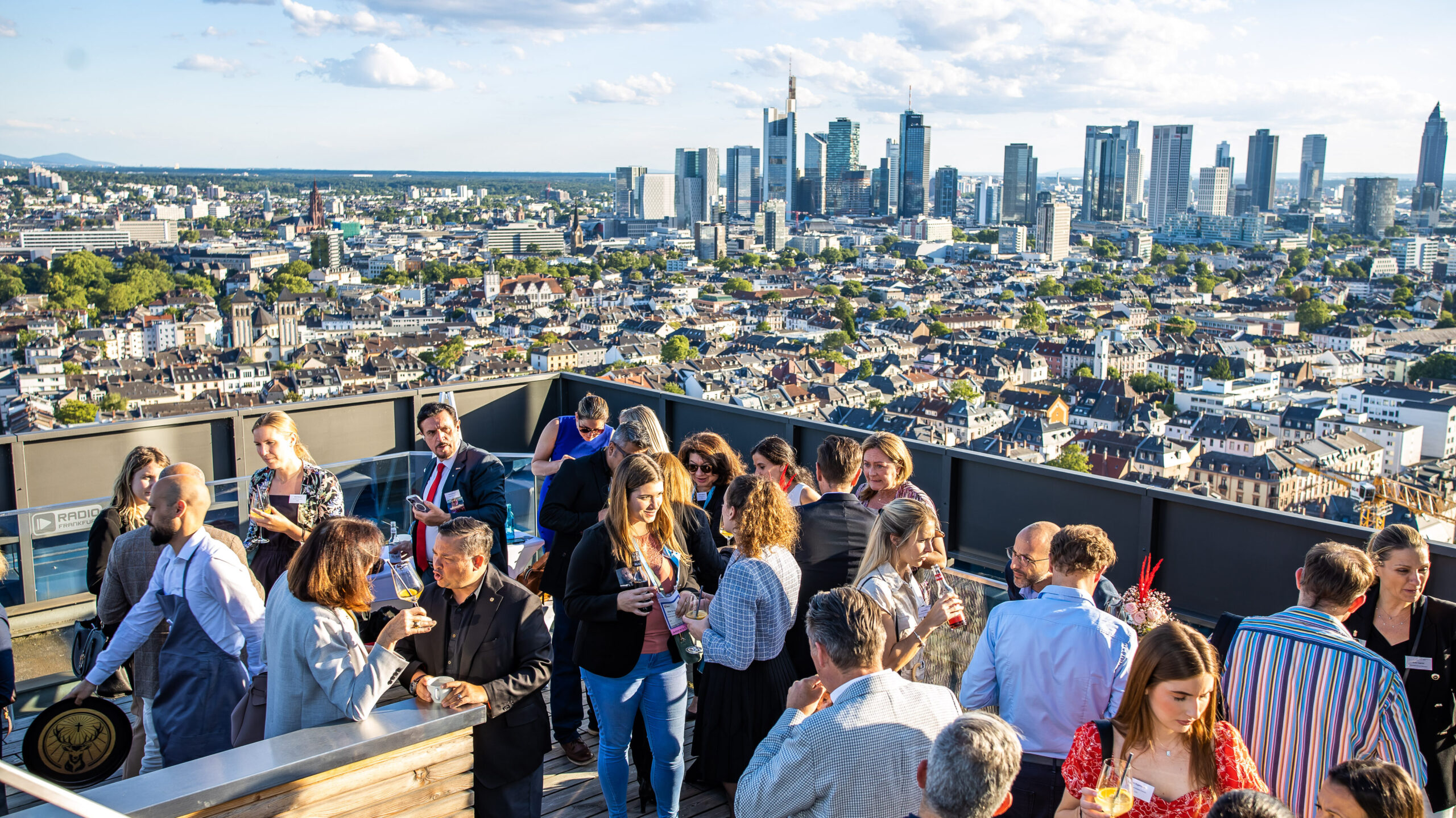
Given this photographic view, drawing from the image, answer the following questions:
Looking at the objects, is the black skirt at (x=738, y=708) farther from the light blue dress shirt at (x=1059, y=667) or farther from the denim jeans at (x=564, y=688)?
the denim jeans at (x=564, y=688)

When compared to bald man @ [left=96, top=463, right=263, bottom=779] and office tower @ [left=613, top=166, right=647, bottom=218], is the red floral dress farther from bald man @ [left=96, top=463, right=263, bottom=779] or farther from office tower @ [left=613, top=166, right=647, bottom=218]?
office tower @ [left=613, top=166, right=647, bottom=218]

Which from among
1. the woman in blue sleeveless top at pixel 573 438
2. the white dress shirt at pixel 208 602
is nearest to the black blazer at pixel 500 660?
the white dress shirt at pixel 208 602

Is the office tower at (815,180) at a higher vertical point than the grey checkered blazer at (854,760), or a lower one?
higher

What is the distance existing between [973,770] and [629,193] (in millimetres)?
192015

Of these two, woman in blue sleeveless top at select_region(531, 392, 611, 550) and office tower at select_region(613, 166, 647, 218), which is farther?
office tower at select_region(613, 166, 647, 218)

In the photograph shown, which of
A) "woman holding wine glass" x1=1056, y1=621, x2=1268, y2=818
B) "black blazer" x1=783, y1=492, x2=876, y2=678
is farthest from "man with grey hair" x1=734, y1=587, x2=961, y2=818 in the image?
"black blazer" x1=783, y1=492, x2=876, y2=678

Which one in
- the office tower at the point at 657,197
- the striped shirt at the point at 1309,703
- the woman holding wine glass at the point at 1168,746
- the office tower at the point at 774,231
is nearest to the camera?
the woman holding wine glass at the point at 1168,746

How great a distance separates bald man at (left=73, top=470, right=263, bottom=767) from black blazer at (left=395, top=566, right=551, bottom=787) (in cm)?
44

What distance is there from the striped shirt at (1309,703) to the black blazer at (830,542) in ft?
2.78

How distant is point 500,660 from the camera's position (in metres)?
2.21

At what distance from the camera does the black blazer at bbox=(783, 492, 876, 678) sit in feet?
8.64

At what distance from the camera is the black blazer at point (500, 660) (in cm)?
220

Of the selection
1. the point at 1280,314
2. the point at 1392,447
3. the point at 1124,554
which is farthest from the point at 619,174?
the point at 1124,554

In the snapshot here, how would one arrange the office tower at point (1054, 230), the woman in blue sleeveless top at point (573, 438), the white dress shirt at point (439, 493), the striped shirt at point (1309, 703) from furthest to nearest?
the office tower at point (1054, 230)
the woman in blue sleeveless top at point (573, 438)
the white dress shirt at point (439, 493)
the striped shirt at point (1309, 703)
